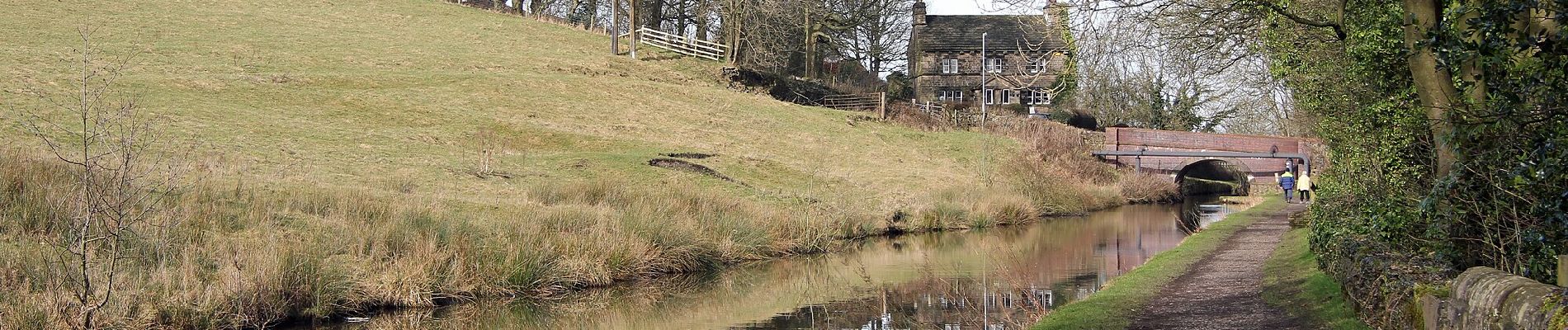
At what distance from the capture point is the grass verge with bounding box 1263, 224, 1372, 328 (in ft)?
44.1

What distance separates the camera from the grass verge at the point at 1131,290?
14.6 m

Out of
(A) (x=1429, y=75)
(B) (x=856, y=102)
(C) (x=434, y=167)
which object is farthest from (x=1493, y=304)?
(B) (x=856, y=102)

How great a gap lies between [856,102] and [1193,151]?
15.6m

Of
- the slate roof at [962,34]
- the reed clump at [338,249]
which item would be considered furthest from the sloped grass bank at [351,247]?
the slate roof at [962,34]

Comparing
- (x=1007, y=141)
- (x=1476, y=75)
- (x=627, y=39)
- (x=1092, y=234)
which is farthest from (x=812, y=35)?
(x=1476, y=75)

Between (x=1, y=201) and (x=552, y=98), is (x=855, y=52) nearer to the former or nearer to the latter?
(x=552, y=98)

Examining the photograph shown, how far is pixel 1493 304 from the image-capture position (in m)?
8.81

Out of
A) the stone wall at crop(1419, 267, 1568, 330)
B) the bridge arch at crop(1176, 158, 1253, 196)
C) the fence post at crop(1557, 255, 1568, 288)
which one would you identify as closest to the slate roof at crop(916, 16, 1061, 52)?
the bridge arch at crop(1176, 158, 1253, 196)

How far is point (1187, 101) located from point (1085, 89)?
9.65 metres

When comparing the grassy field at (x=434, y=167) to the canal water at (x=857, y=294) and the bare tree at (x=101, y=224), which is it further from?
the canal water at (x=857, y=294)

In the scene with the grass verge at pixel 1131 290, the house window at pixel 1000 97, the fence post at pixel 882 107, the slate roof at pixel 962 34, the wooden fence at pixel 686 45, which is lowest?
the grass verge at pixel 1131 290

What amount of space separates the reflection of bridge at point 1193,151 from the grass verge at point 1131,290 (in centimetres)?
3165

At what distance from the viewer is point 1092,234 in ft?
111

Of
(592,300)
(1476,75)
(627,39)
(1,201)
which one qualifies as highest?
(627,39)
